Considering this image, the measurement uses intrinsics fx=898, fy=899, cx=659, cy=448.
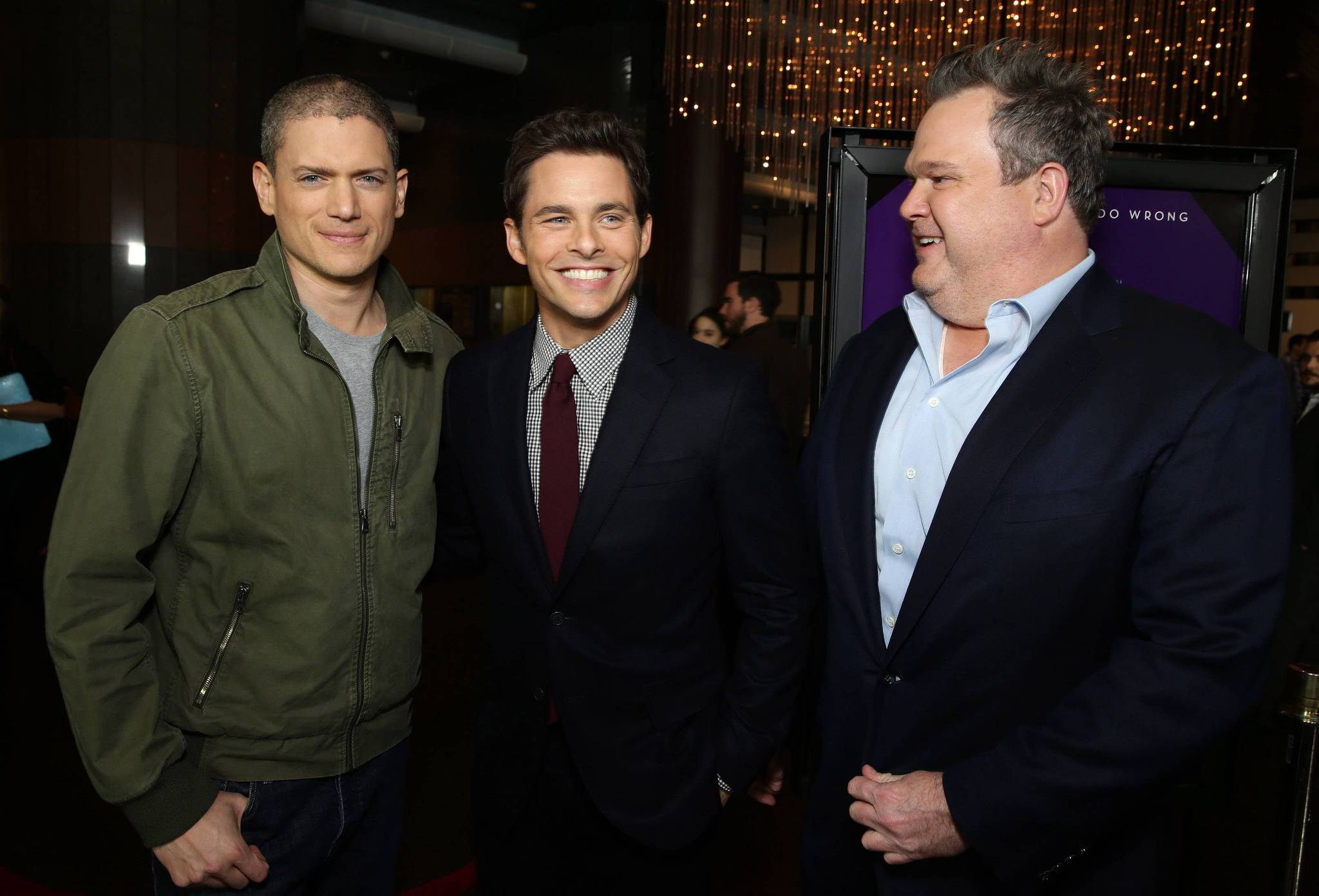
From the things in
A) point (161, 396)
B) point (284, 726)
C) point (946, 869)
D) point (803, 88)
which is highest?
point (803, 88)

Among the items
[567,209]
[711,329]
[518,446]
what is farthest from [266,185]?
[711,329]

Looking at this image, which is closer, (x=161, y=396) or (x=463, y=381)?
(x=161, y=396)

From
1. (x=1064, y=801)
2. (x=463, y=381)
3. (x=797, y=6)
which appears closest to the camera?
(x=1064, y=801)

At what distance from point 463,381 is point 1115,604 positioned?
1194mm

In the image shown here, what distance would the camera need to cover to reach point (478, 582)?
620cm

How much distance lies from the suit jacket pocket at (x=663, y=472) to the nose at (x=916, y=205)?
21.9 inches

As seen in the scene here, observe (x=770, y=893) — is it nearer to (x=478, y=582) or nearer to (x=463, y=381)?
(x=463, y=381)

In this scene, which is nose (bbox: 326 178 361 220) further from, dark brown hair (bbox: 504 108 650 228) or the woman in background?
the woman in background

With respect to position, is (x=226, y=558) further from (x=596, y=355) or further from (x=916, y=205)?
(x=916, y=205)

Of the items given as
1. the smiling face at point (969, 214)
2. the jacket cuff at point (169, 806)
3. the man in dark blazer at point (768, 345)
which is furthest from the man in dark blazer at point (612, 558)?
the man in dark blazer at point (768, 345)

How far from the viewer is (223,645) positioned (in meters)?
1.50

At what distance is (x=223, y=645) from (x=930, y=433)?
4.03 feet

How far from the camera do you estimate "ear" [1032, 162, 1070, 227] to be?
1.44 m

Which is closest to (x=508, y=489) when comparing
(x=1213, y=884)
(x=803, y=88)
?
(x=1213, y=884)
